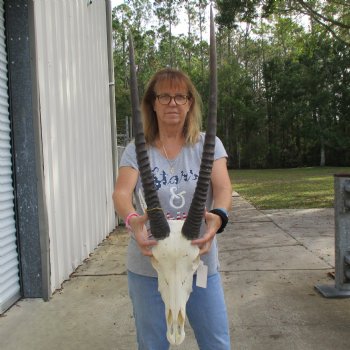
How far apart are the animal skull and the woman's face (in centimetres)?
62

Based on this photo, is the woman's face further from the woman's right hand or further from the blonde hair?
the woman's right hand

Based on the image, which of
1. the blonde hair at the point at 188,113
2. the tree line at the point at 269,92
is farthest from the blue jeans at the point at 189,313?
the tree line at the point at 269,92

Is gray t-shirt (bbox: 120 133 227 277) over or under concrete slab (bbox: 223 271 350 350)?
over

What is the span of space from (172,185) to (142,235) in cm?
37

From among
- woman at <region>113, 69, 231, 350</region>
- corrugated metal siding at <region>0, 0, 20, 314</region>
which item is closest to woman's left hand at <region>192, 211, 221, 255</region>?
woman at <region>113, 69, 231, 350</region>

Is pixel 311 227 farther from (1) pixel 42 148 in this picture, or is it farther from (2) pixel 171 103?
(2) pixel 171 103

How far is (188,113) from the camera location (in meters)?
2.63

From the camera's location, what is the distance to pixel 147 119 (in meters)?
2.62

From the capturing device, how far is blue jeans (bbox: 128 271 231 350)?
96.4 inches

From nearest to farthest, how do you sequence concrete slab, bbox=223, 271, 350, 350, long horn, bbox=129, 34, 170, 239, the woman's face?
long horn, bbox=129, 34, 170, 239
the woman's face
concrete slab, bbox=223, 271, 350, 350

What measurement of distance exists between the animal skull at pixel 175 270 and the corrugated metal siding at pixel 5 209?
3.10m

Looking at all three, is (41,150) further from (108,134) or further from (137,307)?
(108,134)

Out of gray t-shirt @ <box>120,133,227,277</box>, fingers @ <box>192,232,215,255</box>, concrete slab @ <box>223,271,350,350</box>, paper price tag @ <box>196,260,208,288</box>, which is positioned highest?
gray t-shirt @ <box>120,133,227,277</box>

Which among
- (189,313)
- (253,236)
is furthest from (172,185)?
(253,236)
